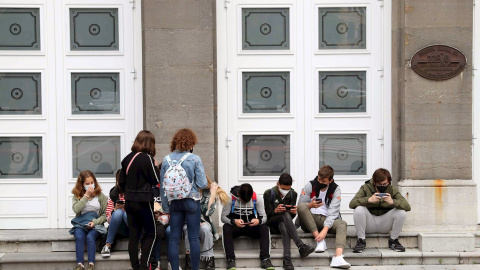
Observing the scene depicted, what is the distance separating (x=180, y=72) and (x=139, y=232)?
2337 mm

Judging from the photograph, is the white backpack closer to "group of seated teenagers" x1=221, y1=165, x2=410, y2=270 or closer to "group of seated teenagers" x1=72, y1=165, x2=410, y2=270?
"group of seated teenagers" x1=72, y1=165, x2=410, y2=270

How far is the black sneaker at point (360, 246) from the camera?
32.1 ft

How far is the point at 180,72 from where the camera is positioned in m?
10.2

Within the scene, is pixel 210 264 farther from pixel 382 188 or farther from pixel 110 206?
pixel 382 188

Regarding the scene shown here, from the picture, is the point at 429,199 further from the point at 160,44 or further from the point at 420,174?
the point at 160,44

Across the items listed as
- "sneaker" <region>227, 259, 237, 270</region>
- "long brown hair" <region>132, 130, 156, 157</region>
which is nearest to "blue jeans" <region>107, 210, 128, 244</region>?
"long brown hair" <region>132, 130, 156, 157</region>

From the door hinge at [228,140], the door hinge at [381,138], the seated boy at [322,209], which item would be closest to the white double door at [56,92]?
the door hinge at [228,140]

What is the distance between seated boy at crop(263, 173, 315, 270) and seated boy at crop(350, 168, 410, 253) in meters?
0.73

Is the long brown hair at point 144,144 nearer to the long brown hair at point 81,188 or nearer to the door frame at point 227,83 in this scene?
the long brown hair at point 81,188

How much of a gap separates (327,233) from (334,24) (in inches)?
113

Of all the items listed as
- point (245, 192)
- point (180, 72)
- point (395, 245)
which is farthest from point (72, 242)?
point (395, 245)

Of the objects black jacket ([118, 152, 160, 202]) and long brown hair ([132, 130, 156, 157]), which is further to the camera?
long brown hair ([132, 130, 156, 157])

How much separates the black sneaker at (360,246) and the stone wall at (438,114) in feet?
2.52

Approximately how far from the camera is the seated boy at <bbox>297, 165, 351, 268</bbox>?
32.0 ft
